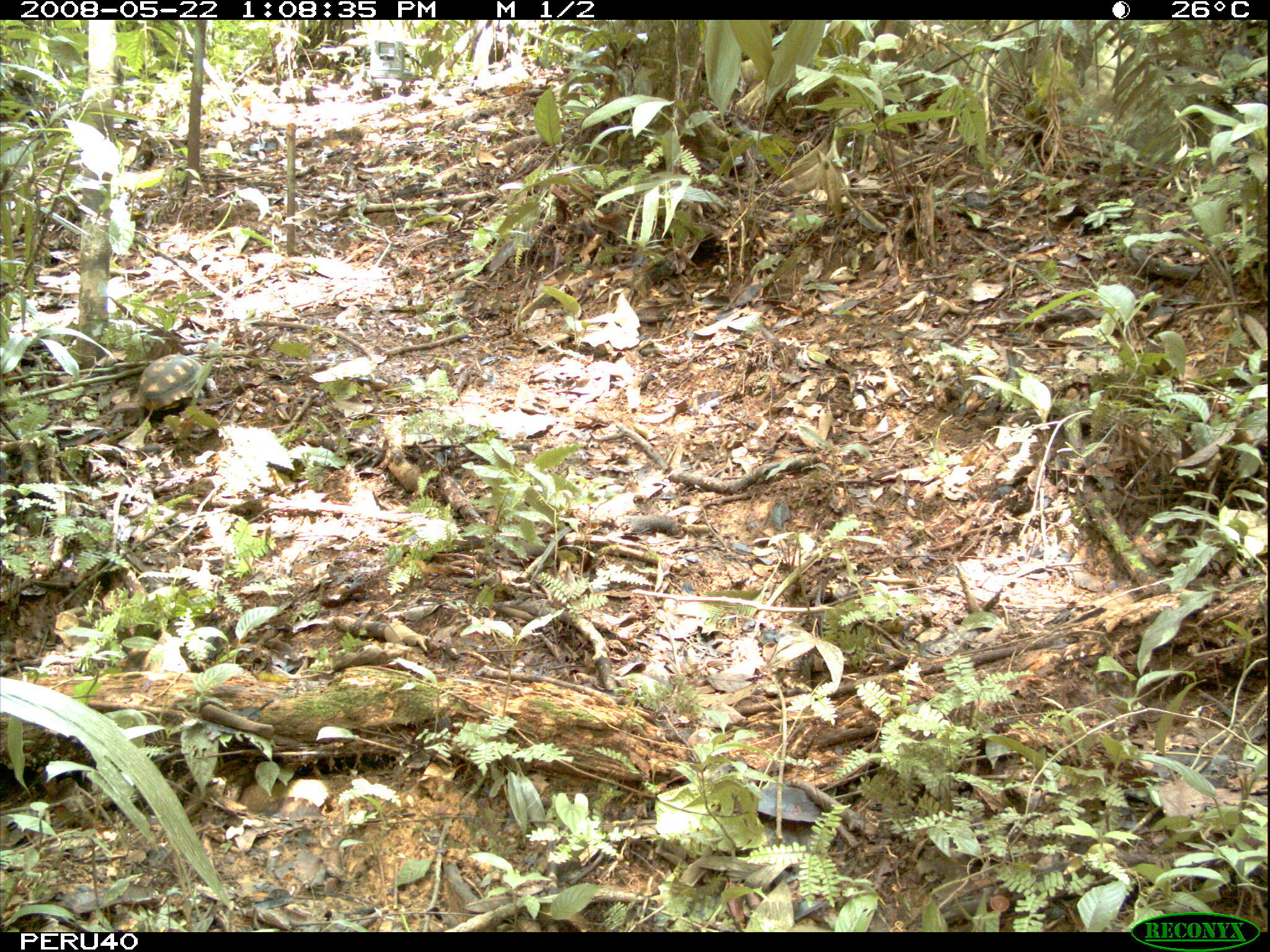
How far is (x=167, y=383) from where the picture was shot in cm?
319

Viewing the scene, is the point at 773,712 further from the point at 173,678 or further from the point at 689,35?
the point at 689,35

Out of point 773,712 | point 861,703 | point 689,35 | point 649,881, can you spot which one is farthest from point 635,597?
point 689,35

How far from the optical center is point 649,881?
1739 millimetres

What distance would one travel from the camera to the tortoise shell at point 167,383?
3172 millimetres

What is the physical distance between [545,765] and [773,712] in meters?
0.56
